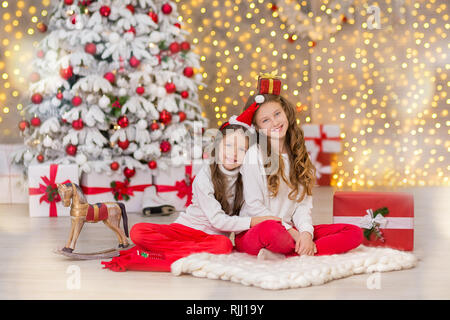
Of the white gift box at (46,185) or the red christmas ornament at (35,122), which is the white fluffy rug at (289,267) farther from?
the red christmas ornament at (35,122)

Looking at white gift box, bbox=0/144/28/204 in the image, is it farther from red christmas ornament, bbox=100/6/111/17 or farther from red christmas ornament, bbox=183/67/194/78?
red christmas ornament, bbox=183/67/194/78

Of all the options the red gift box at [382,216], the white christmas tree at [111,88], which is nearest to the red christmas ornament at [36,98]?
the white christmas tree at [111,88]

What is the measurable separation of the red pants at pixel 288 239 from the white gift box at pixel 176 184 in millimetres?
1471

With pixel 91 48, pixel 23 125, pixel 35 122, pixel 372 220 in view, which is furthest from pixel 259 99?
pixel 23 125

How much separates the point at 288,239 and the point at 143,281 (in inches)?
25.7

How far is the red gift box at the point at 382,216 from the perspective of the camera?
275cm

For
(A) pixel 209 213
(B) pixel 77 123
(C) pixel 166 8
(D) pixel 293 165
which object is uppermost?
(C) pixel 166 8

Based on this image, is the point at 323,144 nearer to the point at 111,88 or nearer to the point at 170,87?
the point at 170,87

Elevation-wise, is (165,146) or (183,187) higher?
(165,146)

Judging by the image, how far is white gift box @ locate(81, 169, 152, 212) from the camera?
4.03 meters

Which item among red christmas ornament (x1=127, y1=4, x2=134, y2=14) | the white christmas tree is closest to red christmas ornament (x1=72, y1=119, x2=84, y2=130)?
the white christmas tree

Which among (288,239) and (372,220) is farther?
(372,220)

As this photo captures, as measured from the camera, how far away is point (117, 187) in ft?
13.3

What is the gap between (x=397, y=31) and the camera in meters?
5.15
